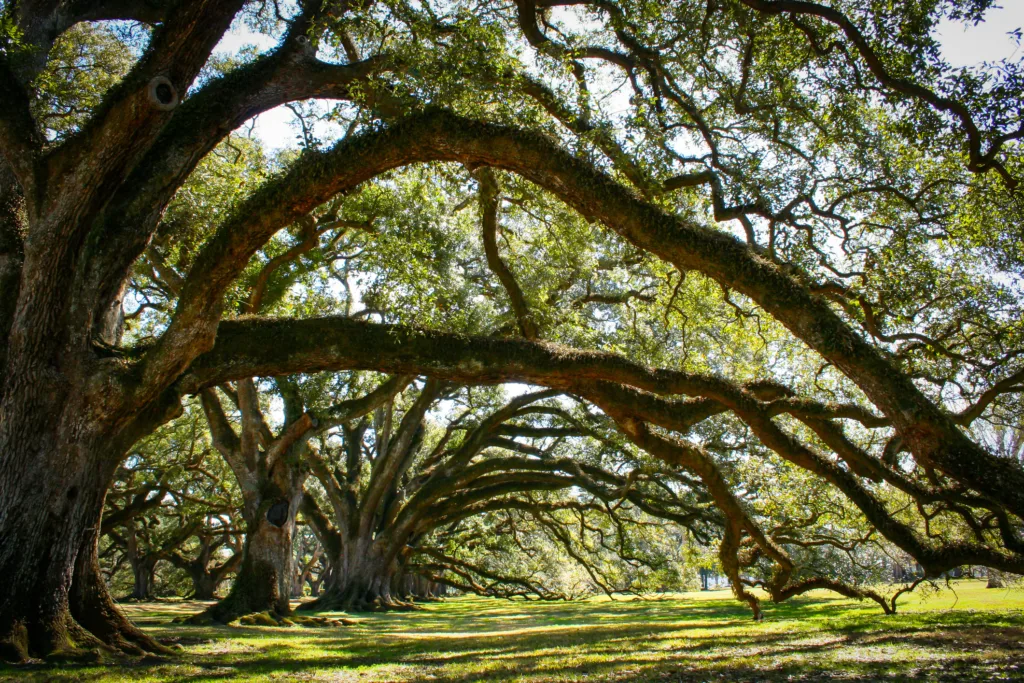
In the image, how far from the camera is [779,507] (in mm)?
11719

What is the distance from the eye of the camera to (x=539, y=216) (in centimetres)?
1004

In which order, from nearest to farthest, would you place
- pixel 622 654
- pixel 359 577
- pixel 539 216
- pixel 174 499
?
pixel 622 654, pixel 539 216, pixel 359 577, pixel 174 499

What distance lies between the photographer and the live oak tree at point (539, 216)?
570 centimetres

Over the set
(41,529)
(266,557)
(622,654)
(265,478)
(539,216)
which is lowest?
(622,654)

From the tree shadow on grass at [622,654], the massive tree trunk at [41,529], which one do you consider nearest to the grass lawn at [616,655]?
the tree shadow on grass at [622,654]

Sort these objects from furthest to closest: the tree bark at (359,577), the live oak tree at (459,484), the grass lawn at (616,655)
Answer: the tree bark at (359,577)
the live oak tree at (459,484)
the grass lawn at (616,655)

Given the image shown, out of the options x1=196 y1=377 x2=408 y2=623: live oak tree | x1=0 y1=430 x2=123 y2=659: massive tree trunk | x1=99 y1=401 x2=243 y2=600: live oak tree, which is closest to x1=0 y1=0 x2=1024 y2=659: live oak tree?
x1=0 y1=430 x2=123 y2=659: massive tree trunk

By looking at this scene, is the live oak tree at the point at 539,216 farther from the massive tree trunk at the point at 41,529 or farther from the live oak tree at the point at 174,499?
the live oak tree at the point at 174,499

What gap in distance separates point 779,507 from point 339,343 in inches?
344

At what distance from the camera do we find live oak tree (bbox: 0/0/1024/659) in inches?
224

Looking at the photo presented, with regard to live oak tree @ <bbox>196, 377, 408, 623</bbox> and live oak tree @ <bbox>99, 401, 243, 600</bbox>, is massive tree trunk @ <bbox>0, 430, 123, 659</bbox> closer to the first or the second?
live oak tree @ <bbox>196, 377, 408, 623</bbox>

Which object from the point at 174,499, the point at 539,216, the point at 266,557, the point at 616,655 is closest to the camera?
the point at 616,655

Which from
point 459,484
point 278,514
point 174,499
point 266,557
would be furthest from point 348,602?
point 174,499

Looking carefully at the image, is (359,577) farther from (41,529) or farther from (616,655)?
(41,529)
